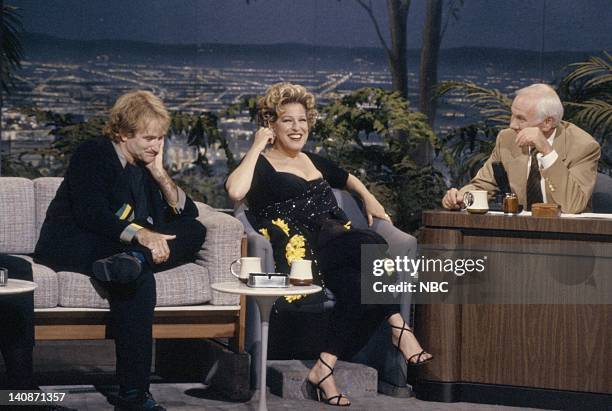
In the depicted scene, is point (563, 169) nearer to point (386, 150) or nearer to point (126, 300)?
point (126, 300)

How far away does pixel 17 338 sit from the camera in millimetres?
3795

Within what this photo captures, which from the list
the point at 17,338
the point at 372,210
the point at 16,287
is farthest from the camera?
the point at 372,210

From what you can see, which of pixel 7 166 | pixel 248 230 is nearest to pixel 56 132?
pixel 7 166

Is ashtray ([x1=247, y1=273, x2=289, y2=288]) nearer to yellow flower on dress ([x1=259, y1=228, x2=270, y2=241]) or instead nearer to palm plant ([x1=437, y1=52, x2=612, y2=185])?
yellow flower on dress ([x1=259, y1=228, x2=270, y2=241])

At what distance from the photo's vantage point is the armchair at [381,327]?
4.45 m

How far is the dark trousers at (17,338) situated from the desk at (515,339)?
1.56 meters

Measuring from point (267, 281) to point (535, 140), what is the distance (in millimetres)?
1340

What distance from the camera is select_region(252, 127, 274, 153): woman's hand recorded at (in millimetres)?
4611

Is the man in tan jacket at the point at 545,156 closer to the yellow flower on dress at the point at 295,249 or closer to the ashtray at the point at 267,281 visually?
the yellow flower on dress at the point at 295,249

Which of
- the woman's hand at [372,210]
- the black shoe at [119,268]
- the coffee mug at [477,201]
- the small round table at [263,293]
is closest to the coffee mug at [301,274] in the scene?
the small round table at [263,293]

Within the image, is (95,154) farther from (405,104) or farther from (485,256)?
(405,104)

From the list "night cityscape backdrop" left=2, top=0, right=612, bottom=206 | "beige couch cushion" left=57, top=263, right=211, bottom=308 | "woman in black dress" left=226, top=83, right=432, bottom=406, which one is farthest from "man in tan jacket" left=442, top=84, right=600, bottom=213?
"night cityscape backdrop" left=2, top=0, right=612, bottom=206

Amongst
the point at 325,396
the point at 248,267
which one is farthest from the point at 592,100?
the point at 248,267

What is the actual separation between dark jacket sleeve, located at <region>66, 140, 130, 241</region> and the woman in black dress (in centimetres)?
56
